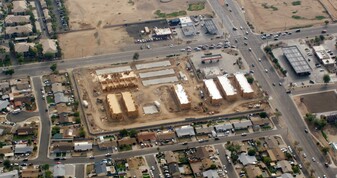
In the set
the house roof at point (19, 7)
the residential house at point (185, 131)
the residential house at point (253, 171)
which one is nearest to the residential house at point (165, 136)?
the residential house at point (185, 131)

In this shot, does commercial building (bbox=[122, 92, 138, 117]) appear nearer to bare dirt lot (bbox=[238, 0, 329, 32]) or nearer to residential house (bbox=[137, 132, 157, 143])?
residential house (bbox=[137, 132, 157, 143])

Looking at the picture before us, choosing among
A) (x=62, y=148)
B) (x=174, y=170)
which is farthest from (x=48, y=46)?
(x=174, y=170)

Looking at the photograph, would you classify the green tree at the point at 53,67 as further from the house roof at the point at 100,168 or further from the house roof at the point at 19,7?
the house roof at the point at 100,168

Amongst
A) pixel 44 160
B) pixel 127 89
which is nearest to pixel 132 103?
pixel 127 89

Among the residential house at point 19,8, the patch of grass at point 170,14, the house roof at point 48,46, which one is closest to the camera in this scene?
the house roof at point 48,46

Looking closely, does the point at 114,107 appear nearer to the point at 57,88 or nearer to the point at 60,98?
the point at 60,98

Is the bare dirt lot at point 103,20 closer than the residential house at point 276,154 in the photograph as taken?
No

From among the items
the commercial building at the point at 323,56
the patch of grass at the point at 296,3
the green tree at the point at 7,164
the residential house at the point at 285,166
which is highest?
the patch of grass at the point at 296,3
